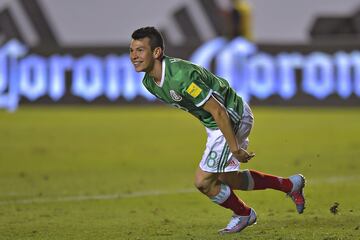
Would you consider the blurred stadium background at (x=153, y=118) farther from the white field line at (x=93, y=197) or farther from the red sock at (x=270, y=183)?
the red sock at (x=270, y=183)

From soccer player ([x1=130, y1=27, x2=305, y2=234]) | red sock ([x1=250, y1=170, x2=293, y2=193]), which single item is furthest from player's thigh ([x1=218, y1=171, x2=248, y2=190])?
red sock ([x1=250, y1=170, x2=293, y2=193])

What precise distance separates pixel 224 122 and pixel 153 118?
16494 millimetres

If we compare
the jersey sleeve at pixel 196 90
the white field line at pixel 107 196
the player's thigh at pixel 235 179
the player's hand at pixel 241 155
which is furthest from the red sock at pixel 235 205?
the white field line at pixel 107 196

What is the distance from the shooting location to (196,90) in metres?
7.70

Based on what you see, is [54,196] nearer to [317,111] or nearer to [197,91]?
[197,91]

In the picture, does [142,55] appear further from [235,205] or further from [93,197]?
[93,197]

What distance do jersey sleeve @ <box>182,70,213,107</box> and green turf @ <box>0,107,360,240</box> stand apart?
1.29 metres

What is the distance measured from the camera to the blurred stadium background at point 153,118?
984 cm

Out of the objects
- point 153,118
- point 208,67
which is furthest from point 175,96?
point 208,67

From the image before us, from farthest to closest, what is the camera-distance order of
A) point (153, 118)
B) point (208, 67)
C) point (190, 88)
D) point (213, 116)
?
point (208, 67) → point (153, 118) → point (213, 116) → point (190, 88)

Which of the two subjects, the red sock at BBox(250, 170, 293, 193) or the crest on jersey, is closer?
the crest on jersey

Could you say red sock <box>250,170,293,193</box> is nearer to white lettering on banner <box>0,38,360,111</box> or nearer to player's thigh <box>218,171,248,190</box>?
player's thigh <box>218,171,248,190</box>

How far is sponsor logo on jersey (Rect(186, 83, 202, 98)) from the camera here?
7688 mm

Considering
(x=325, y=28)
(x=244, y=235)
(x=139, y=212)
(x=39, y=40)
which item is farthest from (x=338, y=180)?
(x=325, y=28)
